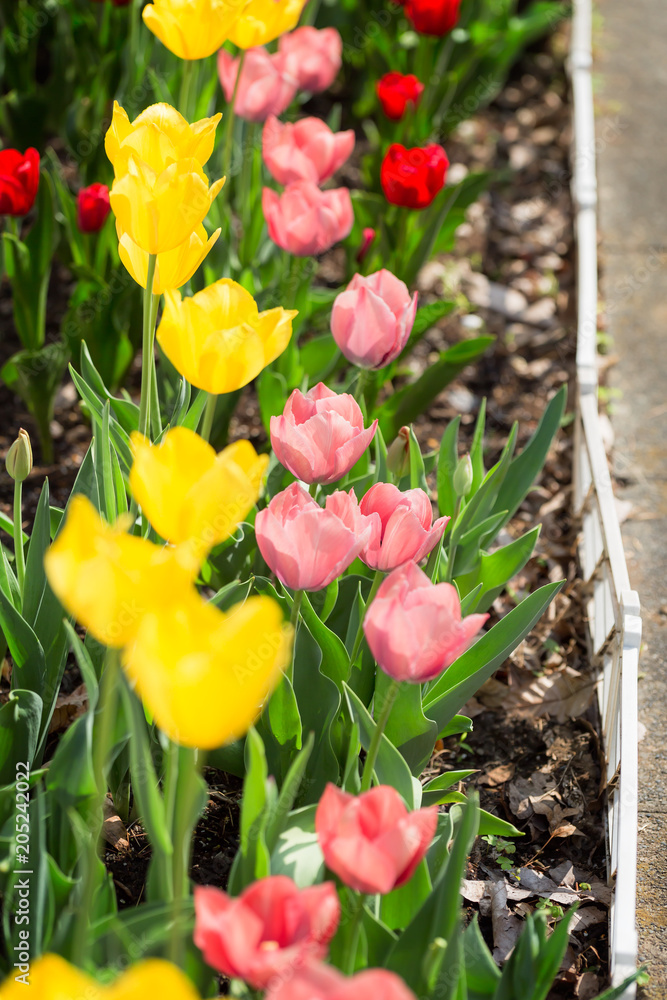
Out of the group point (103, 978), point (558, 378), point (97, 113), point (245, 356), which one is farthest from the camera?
point (558, 378)

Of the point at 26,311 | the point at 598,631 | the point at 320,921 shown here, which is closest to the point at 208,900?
the point at 320,921

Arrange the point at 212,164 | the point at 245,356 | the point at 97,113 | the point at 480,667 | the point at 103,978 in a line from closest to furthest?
the point at 103,978 → the point at 245,356 → the point at 480,667 → the point at 212,164 → the point at 97,113

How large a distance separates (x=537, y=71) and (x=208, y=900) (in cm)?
425

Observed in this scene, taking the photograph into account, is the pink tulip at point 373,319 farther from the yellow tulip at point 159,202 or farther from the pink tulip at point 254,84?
the pink tulip at point 254,84

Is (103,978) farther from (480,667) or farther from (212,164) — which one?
(212,164)

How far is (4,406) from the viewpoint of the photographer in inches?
99.2

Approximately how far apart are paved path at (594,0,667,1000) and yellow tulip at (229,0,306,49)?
1.49 m

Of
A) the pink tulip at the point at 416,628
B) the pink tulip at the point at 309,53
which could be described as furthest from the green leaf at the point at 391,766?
the pink tulip at the point at 309,53

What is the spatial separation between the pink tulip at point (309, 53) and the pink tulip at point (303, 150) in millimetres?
519

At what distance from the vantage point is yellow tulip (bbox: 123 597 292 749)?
773mm

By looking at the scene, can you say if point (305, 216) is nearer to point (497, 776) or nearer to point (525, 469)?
point (525, 469)

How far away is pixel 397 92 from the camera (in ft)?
8.30

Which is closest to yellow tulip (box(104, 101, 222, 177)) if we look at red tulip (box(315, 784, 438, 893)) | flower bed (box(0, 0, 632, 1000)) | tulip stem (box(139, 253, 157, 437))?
flower bed (box(0, 0, 632, 1000))

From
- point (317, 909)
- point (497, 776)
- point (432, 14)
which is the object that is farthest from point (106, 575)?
point (432, 14)
